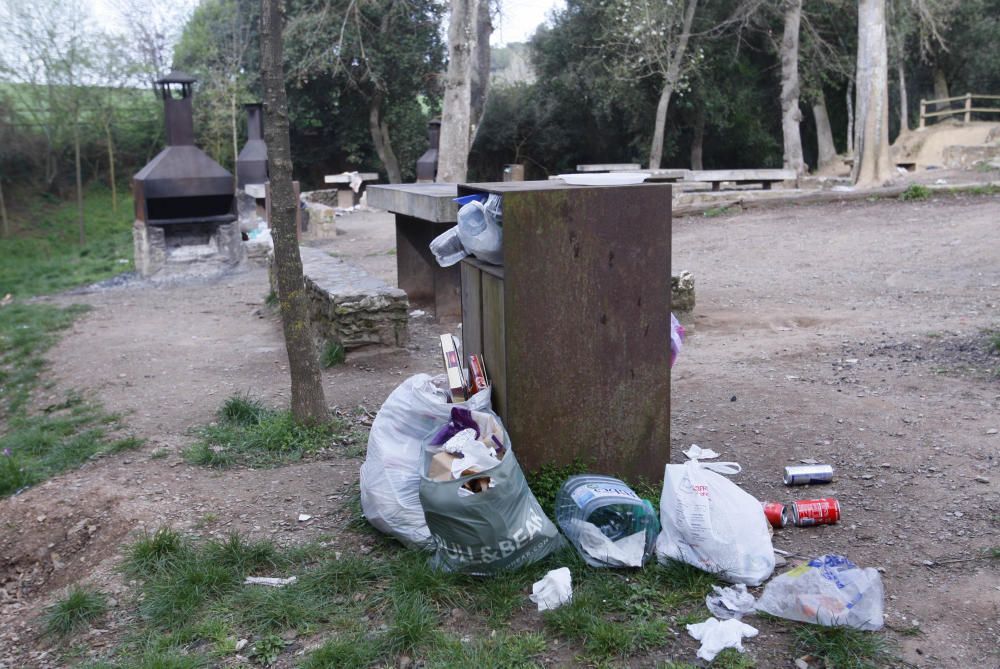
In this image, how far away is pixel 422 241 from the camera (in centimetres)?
864

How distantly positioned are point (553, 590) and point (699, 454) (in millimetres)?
1514

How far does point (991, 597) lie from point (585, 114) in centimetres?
2545

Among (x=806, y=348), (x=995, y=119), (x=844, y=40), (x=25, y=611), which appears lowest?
(x=25, y=611)

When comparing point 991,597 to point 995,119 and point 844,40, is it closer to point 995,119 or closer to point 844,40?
point 844,40

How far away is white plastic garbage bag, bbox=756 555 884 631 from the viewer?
8.92 ft

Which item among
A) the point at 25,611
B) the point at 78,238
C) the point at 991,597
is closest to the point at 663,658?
the point at 991,597

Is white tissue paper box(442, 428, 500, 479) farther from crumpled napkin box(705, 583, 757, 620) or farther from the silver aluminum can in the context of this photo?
the silver aluminum can

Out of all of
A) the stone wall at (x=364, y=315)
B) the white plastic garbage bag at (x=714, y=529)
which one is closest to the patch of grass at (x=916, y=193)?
the stone wall at (x=364, y=315)

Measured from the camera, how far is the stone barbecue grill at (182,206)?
12805mm

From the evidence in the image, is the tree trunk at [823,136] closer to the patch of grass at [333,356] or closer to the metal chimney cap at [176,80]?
the metal chimney cap at [176,80]

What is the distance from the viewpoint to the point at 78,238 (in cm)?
2095

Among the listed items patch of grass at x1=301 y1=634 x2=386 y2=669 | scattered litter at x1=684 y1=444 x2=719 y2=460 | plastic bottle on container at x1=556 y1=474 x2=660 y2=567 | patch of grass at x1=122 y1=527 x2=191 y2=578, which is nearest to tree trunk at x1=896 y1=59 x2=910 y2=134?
scattered litter at x1=684 y1=444 x2=719 y2=460

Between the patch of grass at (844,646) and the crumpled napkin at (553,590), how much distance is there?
75 centimetres

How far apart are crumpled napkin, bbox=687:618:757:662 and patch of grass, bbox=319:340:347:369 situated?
4.27 meters
